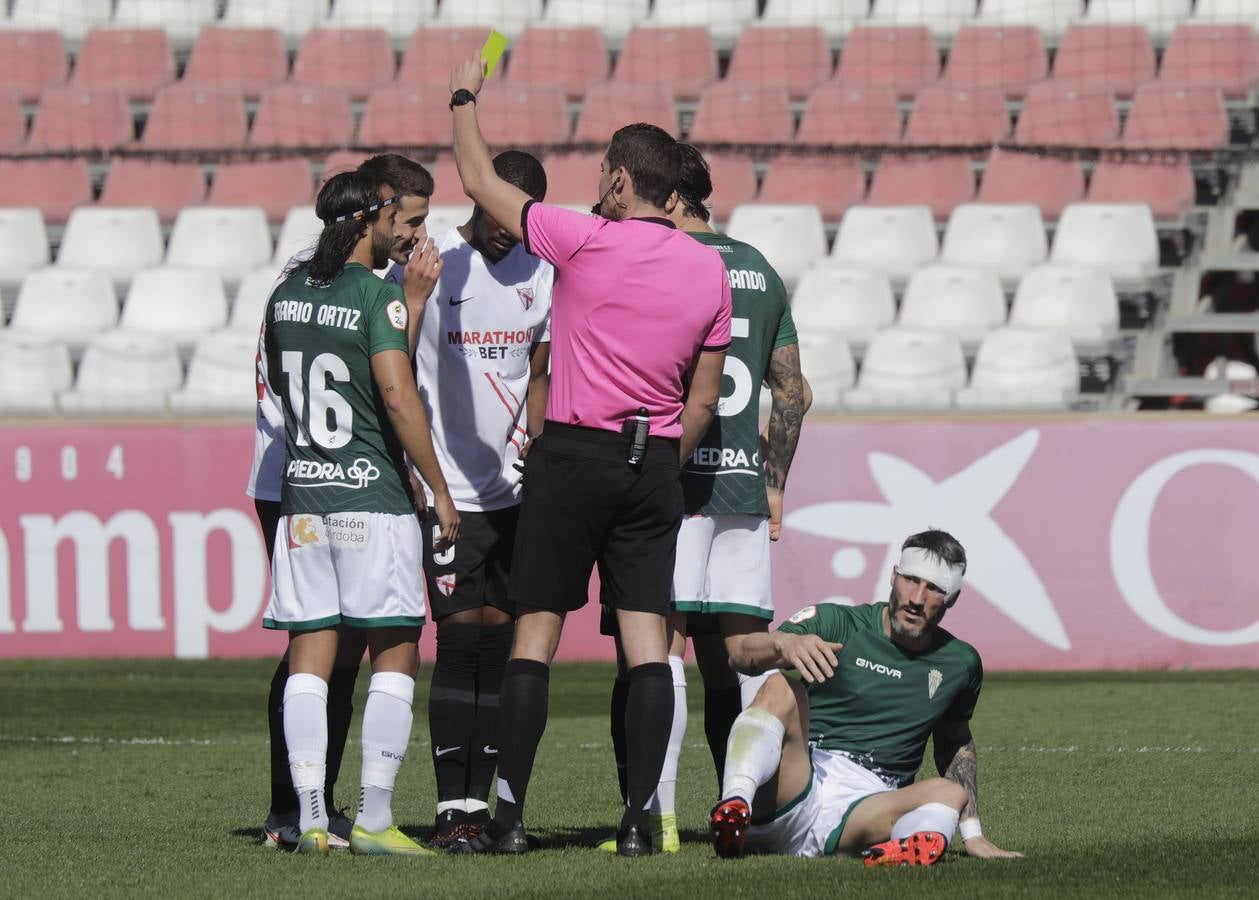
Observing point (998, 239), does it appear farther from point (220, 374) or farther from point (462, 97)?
point (462, 97)

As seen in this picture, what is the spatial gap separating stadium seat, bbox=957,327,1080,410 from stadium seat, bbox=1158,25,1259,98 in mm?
3842

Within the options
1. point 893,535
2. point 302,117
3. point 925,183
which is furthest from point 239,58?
point 893,535

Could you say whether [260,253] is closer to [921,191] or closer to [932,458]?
[921,191]

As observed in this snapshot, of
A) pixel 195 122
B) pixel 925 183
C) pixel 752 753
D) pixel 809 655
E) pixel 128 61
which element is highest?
pixel 128 61

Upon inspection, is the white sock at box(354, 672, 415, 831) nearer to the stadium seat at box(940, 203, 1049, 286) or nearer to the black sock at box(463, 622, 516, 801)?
the black sock at box(463, 622, 516, 801)

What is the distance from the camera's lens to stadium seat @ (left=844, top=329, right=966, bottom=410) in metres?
13.1

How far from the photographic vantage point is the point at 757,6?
18.2 metres

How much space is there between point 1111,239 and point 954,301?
1398mm

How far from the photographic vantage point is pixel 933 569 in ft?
16.4

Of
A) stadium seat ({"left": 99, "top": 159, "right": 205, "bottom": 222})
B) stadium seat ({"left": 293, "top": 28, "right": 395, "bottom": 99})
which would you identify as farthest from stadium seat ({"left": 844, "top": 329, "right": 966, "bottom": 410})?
stadium seat ({"left": 99, "top": 159, "right": 205, "bottom": 222})

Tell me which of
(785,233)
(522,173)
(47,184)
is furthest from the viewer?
(47,184)

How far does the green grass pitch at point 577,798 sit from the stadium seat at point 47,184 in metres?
6.69

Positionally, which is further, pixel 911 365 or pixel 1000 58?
pixel 1000 58

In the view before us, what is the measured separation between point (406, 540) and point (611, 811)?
153cm
